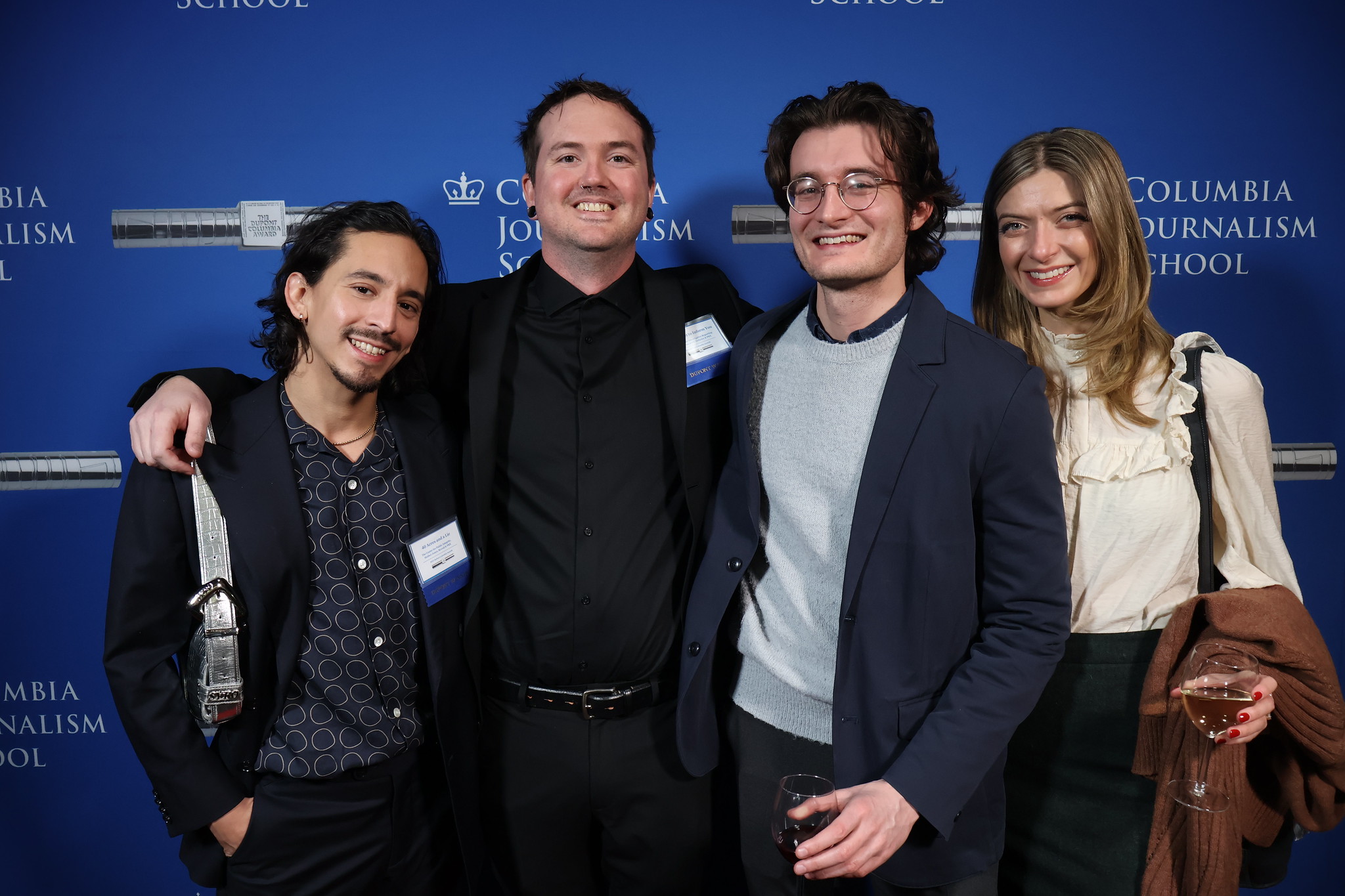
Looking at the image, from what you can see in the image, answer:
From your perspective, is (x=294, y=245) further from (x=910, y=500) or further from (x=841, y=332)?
(x=910, y=500)

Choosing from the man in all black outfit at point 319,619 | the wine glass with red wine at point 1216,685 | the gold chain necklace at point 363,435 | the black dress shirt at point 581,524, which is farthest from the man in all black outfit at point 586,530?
the wine glass with red wine at point 1216,685

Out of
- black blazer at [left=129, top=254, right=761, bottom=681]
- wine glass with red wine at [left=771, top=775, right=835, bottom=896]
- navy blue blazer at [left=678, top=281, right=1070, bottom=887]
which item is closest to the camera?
wine glass with red wine at [left=771, top=775, right=835, bottom=896]

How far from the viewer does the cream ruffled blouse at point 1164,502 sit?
1930 millimetres

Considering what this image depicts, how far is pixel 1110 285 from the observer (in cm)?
201

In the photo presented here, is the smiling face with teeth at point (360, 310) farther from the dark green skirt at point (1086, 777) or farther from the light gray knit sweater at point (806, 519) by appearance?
the dark green skirt at point (1086, 777)

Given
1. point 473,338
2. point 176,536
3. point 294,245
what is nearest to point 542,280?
point 473,338


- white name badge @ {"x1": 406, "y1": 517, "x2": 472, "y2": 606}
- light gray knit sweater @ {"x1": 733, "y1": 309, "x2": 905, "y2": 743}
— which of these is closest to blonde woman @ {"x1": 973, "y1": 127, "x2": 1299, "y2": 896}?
light gray knit sweater @ {"x1": 733, "y1": 309, "x2": 905, "y2": 743}

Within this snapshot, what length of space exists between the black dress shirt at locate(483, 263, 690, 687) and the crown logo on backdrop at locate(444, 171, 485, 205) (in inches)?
30.1

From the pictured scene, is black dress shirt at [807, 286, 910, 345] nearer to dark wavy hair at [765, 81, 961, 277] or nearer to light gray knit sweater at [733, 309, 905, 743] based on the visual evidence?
light gray knit sweater at [733, 309, 905, 743]

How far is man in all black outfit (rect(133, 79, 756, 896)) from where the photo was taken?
221 centimetres

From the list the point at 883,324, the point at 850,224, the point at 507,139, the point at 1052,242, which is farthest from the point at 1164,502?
the point at 507,139

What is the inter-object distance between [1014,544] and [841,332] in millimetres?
619

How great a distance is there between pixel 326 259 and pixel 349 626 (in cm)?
93

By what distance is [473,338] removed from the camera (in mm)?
2299
